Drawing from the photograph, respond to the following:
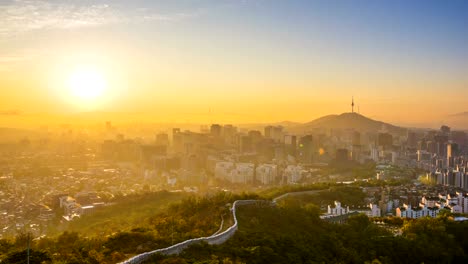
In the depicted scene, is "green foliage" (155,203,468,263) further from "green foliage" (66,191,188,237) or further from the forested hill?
"green foliage" (66,191,188,237)

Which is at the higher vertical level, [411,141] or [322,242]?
[411,141]

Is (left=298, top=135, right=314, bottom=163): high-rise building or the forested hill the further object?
(left=298, top=135, right=314, bottom=163): high-rise building

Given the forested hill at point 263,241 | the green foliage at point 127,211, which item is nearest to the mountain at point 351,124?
the green foliage at point 127,211

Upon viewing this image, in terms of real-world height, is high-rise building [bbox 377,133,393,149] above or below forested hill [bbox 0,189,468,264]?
above

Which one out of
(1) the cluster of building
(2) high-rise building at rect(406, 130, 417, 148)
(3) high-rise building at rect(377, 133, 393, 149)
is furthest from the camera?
(2) high-rise building at rect(406, 130, 417, 148)

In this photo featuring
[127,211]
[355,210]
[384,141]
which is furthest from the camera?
[384,141]

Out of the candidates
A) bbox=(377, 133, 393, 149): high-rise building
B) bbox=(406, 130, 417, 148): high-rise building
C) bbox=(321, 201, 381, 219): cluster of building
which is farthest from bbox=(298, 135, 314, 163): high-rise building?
bbox=(321, 201, 381, 219): cluster of building

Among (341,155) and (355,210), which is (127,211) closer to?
(355,210)

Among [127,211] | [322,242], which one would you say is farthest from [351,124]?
[322,242]

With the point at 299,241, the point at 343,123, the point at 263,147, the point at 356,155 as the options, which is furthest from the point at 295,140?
the point at 299,241

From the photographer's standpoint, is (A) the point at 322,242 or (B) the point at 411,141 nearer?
(A) the point at 322,242
